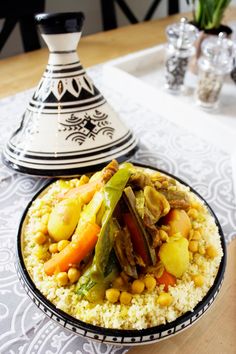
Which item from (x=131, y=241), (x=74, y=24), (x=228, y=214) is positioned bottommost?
(x=228, y=214)

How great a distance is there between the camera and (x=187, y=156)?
77cm

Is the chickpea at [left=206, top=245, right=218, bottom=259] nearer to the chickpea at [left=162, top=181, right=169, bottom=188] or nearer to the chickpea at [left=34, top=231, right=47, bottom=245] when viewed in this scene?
the chickpea at [left=162, top=181, right=169, bottom=188]

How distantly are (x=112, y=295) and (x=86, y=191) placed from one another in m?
0.16

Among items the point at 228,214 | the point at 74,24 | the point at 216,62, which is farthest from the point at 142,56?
the point at 228,214

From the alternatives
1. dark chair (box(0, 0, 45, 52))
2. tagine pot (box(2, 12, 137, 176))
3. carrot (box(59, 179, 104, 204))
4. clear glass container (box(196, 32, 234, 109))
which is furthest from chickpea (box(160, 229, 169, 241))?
dark chair (box(0, 0, 45, 52))

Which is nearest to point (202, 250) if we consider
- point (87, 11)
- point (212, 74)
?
point (212, 74)

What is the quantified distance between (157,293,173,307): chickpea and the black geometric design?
0.34m

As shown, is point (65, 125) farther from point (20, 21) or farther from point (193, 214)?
point (20, 21)

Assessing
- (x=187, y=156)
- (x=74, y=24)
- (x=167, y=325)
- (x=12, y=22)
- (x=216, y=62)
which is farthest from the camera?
(x=12, y=22)

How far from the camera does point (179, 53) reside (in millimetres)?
952

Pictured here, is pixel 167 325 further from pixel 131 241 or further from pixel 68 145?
pixel 68 145

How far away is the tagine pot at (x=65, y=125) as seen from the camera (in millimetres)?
612

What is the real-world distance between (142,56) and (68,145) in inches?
25.1

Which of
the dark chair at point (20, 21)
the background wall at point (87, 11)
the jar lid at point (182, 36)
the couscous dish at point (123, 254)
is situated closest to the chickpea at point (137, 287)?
the couscous dish at point (123, 254)
